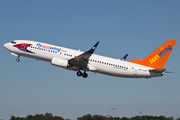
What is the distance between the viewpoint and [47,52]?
2179 inches

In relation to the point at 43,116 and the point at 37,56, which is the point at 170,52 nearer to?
the point at 37,56

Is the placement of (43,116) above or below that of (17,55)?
below

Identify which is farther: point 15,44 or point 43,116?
point 43,116

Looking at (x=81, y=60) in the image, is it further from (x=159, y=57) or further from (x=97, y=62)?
(x=159, y=57)

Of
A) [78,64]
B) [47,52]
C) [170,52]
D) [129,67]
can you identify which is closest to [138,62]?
[129,67]

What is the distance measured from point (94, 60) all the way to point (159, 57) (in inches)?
506

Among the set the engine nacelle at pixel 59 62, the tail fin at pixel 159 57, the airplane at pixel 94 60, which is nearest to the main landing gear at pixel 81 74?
the airplane at pixel 94 60

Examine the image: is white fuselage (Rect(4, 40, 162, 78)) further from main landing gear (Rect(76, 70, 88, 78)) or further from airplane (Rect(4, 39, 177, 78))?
main landing gear (Rect(76, 70, 88, 78))

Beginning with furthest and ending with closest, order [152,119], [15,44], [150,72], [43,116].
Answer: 1. [152,119]
2. [43,116]
3. [15,44]
4. [150,72]

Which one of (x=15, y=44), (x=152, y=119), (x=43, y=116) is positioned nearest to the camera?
(x=15, y=44)

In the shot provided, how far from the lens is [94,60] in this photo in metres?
54.5

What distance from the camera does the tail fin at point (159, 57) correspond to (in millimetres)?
55781

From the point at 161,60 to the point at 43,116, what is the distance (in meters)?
28.1

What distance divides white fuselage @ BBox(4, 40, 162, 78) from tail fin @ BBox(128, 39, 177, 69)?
1.67 m
